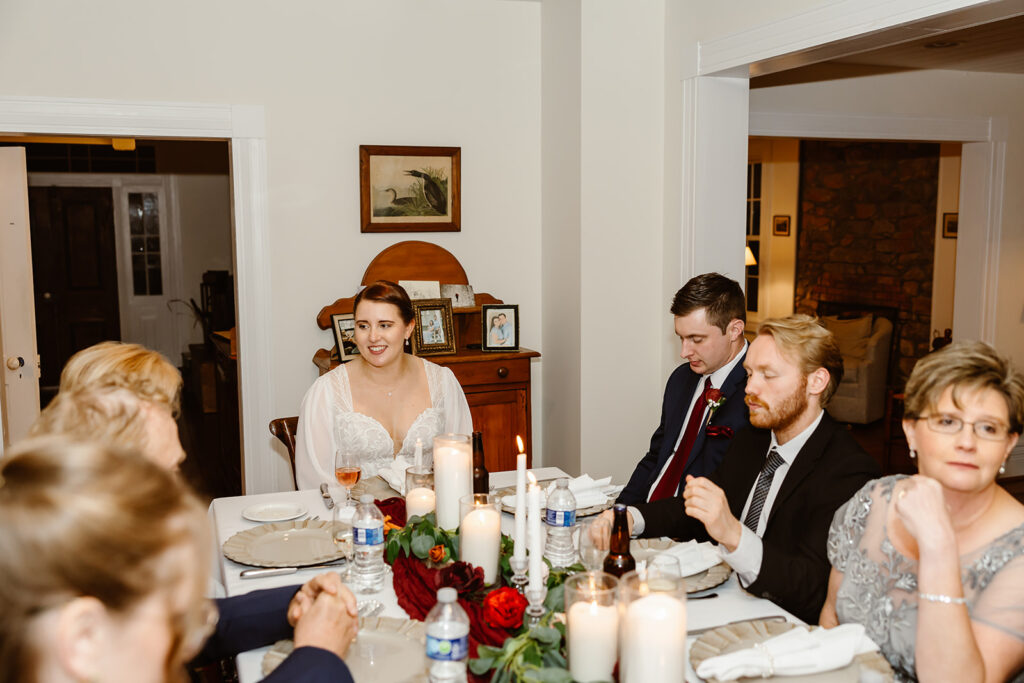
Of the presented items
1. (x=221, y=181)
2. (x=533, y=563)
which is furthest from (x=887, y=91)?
(x=221, y=181)

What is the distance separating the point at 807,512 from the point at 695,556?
29cm

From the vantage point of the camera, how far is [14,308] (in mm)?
4512

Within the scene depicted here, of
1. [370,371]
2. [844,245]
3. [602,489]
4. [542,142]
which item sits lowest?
[602,489]

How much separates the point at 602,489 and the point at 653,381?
6.45ft

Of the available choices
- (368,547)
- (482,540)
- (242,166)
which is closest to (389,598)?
(368,547)

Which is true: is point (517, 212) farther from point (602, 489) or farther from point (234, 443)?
point (234, 443)

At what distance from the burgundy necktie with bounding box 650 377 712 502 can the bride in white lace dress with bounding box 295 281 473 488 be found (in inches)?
32.8

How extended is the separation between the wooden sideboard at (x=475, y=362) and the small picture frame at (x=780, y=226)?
505 centimetres

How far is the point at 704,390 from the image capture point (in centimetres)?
301

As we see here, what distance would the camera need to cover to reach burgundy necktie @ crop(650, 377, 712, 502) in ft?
9.50

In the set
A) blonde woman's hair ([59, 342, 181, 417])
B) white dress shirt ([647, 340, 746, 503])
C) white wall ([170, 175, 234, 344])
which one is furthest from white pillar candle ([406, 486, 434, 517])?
white wall ([170, 175, 234, 344])

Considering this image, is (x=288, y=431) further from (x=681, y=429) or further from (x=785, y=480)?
(x=785, y=480)

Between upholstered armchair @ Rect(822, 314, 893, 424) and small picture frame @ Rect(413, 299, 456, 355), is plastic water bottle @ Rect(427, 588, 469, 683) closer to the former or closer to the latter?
small picture frame @ Rect(413, 299, 456, 355)

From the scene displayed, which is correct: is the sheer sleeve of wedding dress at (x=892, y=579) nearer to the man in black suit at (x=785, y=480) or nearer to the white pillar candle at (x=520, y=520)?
the man in black suit at (x=785, y=480)
